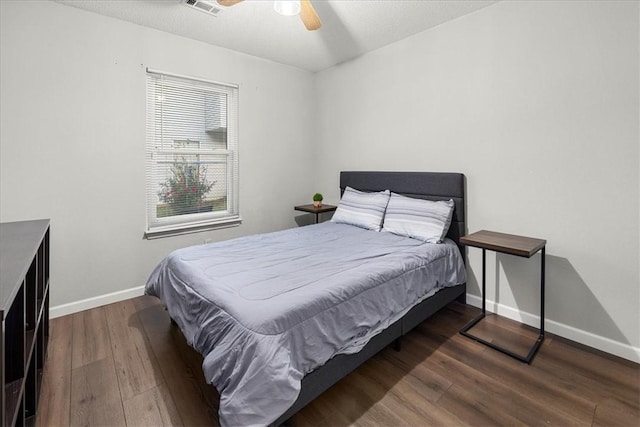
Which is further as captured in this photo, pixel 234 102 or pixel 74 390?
pixel 234 102

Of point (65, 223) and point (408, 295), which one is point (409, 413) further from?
point (65, 223)

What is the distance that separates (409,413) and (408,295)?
711 millimetres

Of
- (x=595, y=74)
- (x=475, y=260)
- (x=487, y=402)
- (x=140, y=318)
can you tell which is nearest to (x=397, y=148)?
(x=475, y=260)

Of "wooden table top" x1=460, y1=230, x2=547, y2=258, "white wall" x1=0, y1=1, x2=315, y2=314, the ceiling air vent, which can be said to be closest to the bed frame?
"wooden table top" x1=460, y1=230, x2=547, y2=258

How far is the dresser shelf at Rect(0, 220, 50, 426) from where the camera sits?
102 centimetres

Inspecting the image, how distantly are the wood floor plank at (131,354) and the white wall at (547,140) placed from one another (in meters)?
2.64

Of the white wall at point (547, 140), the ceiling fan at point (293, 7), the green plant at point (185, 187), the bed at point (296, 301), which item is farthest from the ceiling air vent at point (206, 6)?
the bed at point (296, 301)

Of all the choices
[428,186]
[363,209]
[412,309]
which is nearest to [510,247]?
[412,309]

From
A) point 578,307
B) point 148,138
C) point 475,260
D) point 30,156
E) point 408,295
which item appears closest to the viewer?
point 408,295

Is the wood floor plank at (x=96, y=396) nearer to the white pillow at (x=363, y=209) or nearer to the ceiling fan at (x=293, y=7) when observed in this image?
the white pillow at (x=363, y=209)

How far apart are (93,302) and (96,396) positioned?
1383 millimetres

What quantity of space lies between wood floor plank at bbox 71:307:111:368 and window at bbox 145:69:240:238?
84 centimetres

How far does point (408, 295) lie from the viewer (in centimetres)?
217

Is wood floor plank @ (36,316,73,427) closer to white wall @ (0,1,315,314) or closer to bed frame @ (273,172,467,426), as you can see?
white wall @ (0,1,315,314)
